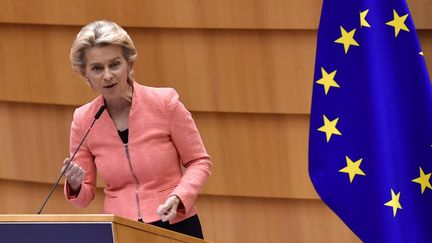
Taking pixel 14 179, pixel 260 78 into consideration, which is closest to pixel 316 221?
pixel 260 78

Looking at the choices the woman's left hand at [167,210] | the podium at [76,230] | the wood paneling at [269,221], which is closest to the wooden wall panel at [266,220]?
the wood paneling at [269,221]

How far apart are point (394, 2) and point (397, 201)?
0.53 metres

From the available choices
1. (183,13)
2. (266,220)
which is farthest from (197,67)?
(266,220)

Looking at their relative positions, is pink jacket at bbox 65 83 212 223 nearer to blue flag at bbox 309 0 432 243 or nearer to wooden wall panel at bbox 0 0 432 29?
blue flag at bbox 309 0 432 243

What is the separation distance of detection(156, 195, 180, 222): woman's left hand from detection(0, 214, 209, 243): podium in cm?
29

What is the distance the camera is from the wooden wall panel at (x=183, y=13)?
422cm

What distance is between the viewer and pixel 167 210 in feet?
10.3

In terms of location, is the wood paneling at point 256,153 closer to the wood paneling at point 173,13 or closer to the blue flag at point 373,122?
the wood paneling at point 173,13

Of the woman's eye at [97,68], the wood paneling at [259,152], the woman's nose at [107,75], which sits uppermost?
the woman's eye at [97,68]

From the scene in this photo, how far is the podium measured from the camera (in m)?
2.72

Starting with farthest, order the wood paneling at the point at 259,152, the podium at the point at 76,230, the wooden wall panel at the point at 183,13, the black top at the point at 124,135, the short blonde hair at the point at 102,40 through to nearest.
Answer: the wood paneling at the point at 259,152
the wooden wall panel at the point at 183,13
the black top at the point at 124,135
the short blonde hair at the point at 102,40
the podium at the point at 76,230

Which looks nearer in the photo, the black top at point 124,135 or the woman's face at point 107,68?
the woman's face at point 107,68

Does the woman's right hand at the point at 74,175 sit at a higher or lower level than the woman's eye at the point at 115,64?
lower

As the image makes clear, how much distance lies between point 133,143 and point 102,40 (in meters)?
0.31
